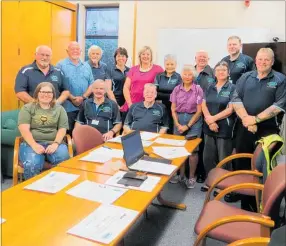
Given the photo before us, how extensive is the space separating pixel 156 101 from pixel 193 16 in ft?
8.48

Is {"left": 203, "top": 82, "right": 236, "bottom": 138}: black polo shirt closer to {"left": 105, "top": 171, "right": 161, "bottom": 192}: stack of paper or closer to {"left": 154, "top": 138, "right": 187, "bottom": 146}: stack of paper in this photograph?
{"left": 154, "top": 138, "right": 187, "bottom": 146}: stack of paper

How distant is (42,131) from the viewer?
2.98 meters

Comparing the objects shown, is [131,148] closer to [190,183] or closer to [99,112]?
[99,112]

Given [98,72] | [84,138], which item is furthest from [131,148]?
[98,72]

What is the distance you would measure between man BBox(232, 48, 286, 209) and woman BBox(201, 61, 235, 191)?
155 mm

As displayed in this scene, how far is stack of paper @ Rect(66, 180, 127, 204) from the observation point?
1.62 meters

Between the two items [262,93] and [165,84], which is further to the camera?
[165,84]

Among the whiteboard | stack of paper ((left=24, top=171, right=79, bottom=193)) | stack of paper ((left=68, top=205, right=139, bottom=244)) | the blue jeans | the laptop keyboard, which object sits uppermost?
the whiteboard

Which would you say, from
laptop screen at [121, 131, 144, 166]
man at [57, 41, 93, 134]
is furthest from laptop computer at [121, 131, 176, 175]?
man at [57, 41, 93, 134]

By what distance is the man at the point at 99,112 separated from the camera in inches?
135

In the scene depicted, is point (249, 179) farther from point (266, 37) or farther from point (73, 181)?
point (266, 37)

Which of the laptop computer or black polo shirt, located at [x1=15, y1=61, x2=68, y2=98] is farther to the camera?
black polo shirt, located at [x1=15, y1=61, x2=68, y2=98]

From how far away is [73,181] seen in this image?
6.05ft

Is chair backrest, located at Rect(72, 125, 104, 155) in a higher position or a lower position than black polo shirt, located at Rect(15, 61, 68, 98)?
lower
